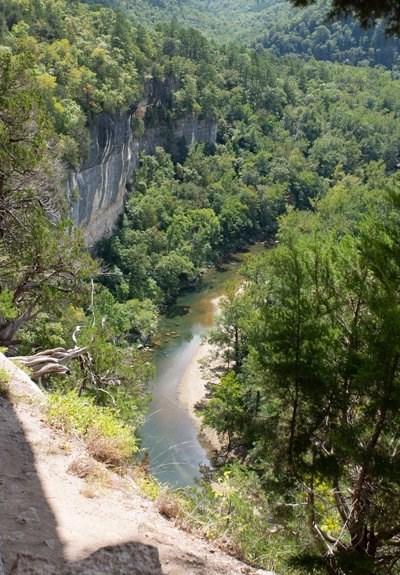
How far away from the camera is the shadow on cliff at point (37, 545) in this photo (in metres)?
4.30

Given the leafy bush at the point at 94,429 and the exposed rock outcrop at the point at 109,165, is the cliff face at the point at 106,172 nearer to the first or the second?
the exposed rock outcrop at the point at 109,165

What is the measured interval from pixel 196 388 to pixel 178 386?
100 centimetres

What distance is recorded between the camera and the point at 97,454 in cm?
639

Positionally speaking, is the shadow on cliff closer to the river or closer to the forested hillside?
the river

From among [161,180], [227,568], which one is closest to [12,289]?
[227,568]

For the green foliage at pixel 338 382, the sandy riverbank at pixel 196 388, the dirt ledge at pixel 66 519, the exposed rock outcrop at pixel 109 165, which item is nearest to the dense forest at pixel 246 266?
the green foliage at pixel 338 382

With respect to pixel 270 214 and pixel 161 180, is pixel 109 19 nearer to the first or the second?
pixel 161 180

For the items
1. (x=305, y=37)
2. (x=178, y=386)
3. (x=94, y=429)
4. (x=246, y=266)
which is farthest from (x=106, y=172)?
(x=305, y=37)

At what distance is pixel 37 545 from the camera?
14.8 feet

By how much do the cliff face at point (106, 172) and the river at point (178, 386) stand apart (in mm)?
8607

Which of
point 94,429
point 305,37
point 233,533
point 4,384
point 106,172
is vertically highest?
point 305,37

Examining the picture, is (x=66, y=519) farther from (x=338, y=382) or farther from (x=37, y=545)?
(x=338, y=382)

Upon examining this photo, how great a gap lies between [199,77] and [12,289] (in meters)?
56.2

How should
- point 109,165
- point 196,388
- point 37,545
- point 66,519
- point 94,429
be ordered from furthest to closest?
point 109,165
point 196,388
point 94,429
point 66,519
point 37,545
